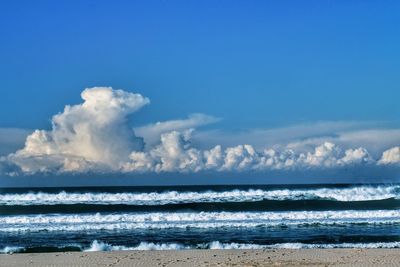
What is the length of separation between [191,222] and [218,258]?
1013cm

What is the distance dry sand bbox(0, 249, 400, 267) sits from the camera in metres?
17.0

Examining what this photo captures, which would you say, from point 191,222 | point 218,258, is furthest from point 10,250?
point 191,222

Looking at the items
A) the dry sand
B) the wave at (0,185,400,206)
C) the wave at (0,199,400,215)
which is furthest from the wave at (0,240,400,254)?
the wave at (0,185,400,206)

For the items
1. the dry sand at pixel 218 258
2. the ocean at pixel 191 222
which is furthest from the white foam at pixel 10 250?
the dry sand at pixel 218 258

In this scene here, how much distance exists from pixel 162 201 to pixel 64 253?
2060 centimetres

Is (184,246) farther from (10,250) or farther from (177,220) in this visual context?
(177,220)

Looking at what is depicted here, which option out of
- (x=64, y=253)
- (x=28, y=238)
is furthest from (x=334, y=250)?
(x=28, y=238)

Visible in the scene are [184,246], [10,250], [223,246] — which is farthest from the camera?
[184,246]

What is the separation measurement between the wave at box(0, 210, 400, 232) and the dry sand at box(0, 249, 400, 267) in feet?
23.4

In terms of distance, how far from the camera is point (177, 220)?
95.2 ft

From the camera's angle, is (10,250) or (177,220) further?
(177,220)

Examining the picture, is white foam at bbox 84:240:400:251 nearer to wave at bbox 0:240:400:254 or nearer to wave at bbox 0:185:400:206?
wave at bbox 0:240:400:254

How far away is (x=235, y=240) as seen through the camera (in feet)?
73.5

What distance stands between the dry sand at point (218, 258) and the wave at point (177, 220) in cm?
712
